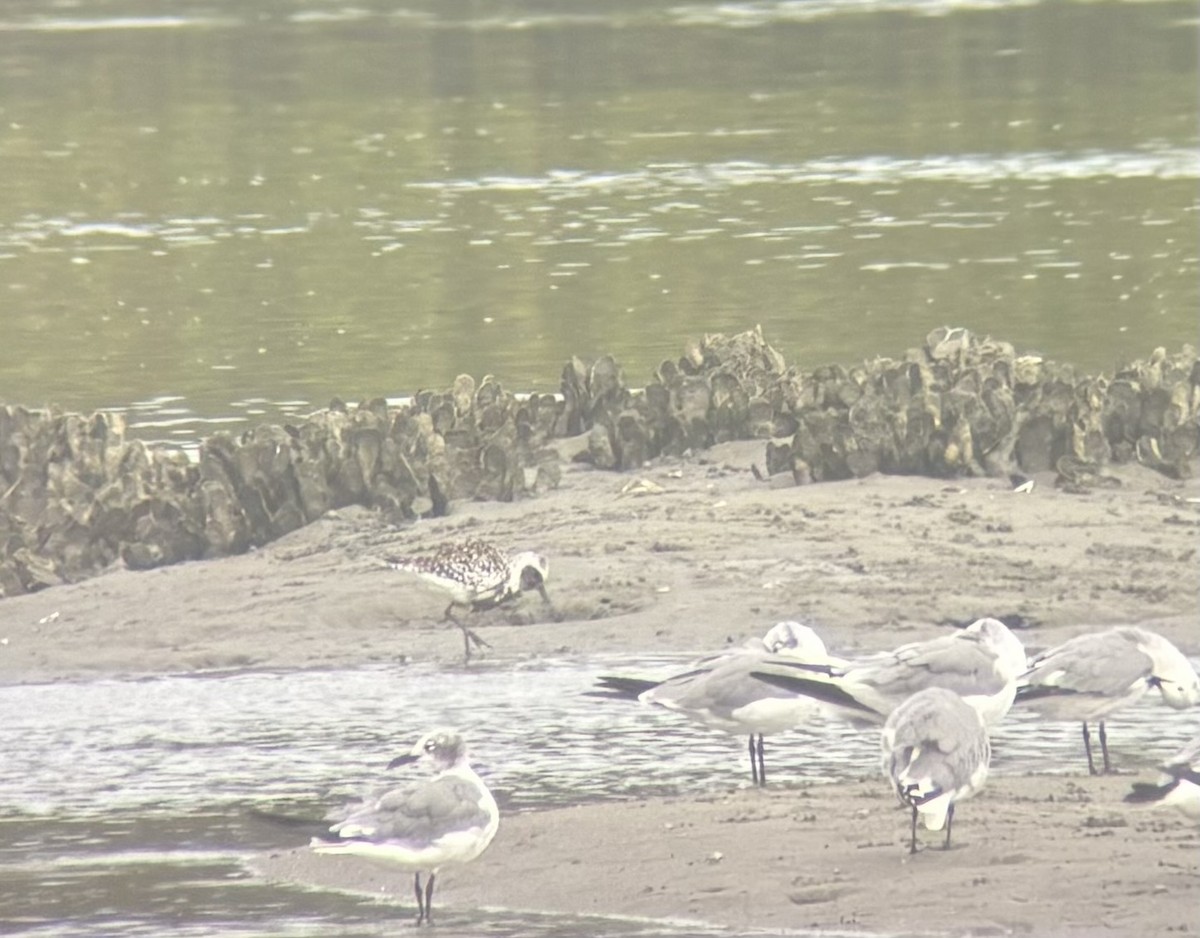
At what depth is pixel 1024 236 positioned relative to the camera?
20.8 m

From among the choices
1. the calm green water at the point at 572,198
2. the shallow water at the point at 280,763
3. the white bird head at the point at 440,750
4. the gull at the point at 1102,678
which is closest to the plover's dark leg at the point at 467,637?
the shallow water at the point at 280,763

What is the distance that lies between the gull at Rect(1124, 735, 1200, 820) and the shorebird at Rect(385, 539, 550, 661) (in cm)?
377

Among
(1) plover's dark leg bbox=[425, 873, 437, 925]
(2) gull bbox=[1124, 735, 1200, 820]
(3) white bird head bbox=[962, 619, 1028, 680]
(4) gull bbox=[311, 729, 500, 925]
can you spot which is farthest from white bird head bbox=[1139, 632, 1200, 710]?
(1) plover's dark leg bbox=[425, 873, 437, 925]

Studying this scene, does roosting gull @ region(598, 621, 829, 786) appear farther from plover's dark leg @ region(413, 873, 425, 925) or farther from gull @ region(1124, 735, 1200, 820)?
gull @ region(1124, 735, 1200, 820)

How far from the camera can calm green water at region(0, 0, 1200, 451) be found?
1697cm

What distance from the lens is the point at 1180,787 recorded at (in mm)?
6883

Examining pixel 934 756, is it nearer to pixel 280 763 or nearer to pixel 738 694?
pixel 738 694

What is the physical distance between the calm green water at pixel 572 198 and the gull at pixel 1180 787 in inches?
332

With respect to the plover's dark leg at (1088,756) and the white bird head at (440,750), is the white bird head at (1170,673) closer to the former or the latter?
the plover's dark leg at (1088,756)

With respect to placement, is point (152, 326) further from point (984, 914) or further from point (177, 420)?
point (984, 914)

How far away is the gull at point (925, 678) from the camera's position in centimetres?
797

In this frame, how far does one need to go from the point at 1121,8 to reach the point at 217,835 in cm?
3454

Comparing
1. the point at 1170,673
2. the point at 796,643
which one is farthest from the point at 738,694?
the point at 1170,673

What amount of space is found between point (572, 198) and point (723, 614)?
1346 centimetres
